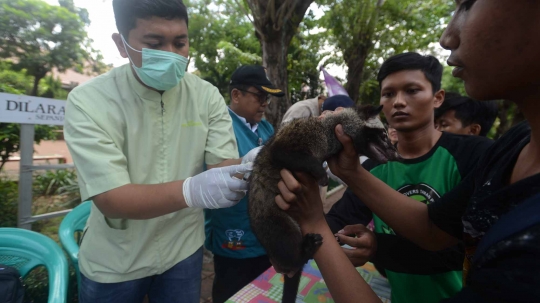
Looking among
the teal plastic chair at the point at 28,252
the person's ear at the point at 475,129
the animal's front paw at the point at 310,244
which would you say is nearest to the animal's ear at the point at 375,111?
the animal's front paw at the point at 310,244

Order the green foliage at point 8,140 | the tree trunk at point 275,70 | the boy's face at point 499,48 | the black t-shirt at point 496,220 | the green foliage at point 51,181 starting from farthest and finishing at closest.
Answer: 1. the tree trunk at point 275,70
2. the green foliage at point 51,181
3. the green foliage at point 8,140
4. the boy's face at point 499,48
5. the black t-shirt at point 496,220

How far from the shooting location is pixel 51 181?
A: 586 centimetres

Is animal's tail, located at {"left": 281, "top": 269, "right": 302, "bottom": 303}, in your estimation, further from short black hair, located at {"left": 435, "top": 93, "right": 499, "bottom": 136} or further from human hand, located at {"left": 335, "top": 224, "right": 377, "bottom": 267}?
short black hair, located at {"left": 435, "top": 93, "right": 499, "bottom": 136}

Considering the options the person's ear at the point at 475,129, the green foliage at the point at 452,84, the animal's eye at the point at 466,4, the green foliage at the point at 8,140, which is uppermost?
the green foliage at the point at 452,84

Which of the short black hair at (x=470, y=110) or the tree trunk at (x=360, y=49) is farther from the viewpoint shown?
the tree trunk at (x=360, y=49)

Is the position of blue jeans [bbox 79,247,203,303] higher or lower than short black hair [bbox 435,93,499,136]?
lower

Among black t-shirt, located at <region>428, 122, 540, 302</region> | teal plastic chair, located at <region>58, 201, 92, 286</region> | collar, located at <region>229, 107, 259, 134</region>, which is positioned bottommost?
teal plastic chair, located at <region>58, 201, 92, 286</region>

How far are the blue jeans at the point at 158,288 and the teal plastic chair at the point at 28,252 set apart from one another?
0.55 m

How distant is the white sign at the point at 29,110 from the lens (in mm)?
2838

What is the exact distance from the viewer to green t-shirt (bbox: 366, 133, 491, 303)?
1.66 metres

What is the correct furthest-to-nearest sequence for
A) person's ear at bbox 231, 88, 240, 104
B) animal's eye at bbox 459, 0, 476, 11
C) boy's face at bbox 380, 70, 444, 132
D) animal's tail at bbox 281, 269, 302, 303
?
1. person's ear at bbox 231, 88, 240, 104
2. boy's face at bbox 380, 70, 444, 132
3. animal's tail at bbox 281, 269, 302, 303
4. animal's eye at bbox 459, 0, 476, 11

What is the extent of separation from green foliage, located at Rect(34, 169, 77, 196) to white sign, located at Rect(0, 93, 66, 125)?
10.9ft

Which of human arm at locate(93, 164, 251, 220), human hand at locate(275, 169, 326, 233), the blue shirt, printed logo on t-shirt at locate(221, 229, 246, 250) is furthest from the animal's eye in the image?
printed logo on t-shirt at locate(221, 229, 246, 250)

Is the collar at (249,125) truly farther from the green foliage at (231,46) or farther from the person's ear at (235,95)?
the green foliage at (231,46)
